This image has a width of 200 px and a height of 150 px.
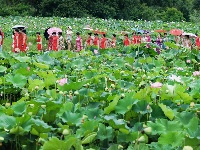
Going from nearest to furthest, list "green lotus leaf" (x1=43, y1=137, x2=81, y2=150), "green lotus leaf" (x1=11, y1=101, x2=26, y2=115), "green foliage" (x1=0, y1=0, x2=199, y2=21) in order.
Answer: "green lotus leaf" (x1=43, y1=137, x2=81, y2=150), "green lotus leaf" (x1=11, y1=101, x2=26, y2=115), "green foliage" (x1=0, y1=0, x2=199, y2=21)

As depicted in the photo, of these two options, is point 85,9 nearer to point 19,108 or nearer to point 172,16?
point 172,16

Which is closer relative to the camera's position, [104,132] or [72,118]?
[104,132]

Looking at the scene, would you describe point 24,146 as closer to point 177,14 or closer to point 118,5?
point 118,5

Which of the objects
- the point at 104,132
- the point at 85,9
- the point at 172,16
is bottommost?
the point at 172,16

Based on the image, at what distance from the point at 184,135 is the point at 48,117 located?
877 mm

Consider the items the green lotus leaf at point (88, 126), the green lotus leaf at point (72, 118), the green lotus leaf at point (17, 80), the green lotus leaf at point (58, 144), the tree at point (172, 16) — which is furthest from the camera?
the tree at point (172, 16)

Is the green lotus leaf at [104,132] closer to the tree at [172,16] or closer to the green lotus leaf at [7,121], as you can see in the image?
the green lotus leaf at [7,121]

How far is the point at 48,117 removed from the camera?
2.69m

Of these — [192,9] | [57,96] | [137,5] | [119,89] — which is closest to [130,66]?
[119,89]

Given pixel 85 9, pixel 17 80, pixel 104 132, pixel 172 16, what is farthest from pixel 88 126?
pixel 172 16

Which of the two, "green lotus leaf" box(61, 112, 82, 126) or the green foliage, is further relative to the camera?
the green foliage

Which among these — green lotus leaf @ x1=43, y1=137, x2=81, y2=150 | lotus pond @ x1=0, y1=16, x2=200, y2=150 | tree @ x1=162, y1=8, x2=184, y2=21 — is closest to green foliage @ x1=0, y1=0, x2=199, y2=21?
tree @ x1=162, y1=8, x2=184, y2=21

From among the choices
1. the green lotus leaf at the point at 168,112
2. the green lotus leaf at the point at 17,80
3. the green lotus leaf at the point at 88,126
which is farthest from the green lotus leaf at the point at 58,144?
the green lotus leaf at the point at 17,80

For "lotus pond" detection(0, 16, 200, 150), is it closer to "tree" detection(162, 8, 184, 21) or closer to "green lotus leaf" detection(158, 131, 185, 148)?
"green lotus leaf" detection(158, 131, 185, 148)
